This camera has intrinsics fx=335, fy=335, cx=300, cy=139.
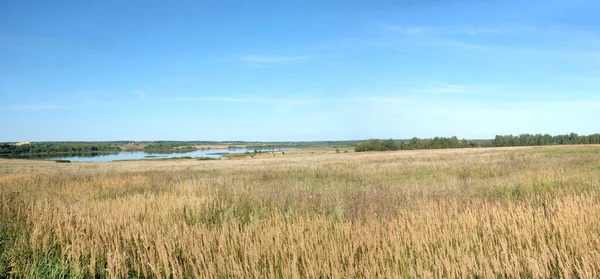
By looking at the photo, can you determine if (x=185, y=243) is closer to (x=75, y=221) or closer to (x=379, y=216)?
(x=75, y=221)

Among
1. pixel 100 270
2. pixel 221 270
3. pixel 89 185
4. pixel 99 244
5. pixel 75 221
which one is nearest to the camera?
pixel 221 270

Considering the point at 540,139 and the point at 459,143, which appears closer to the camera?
the point at 540,139

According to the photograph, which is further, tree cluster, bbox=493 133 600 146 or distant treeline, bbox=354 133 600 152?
distant treeline, bbox=354 133 600 152

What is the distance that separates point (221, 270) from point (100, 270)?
160 cm

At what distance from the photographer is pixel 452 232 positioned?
409 cm

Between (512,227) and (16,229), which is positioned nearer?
(512,227)

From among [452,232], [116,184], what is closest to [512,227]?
[452,232]

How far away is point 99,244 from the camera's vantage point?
4426mm

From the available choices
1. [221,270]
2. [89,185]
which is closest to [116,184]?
[89,185]

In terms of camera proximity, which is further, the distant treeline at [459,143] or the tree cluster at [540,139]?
the distant treeline at [459,143]

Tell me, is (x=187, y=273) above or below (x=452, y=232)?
below

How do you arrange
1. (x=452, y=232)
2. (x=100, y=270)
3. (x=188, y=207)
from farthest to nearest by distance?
(x=188, y=207), (x=452, y=232), (x=100, y=270)

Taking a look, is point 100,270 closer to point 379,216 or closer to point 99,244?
point 99,244

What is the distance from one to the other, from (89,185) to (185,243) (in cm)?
1034
